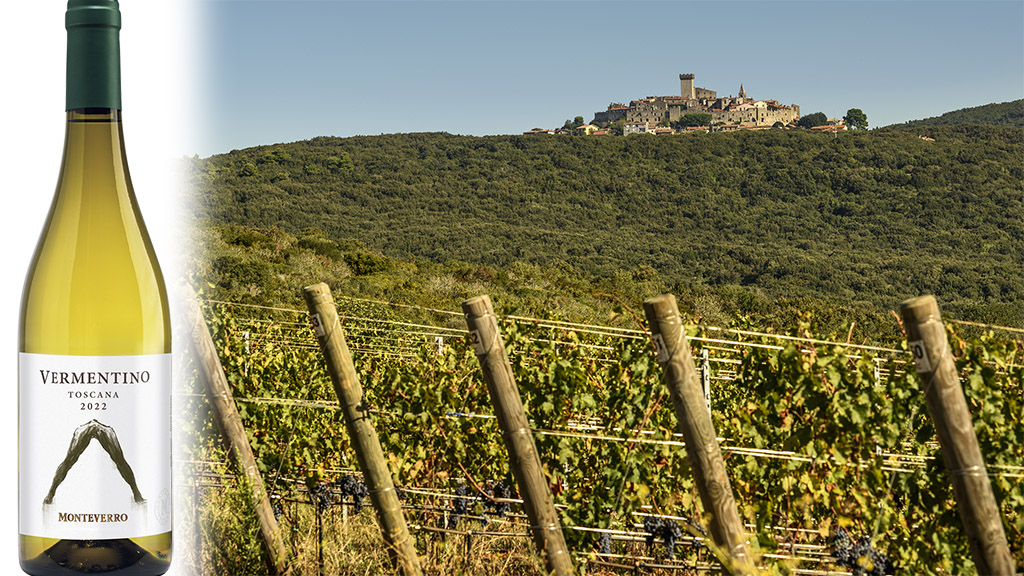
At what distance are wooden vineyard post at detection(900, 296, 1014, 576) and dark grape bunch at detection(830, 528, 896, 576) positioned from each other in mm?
691

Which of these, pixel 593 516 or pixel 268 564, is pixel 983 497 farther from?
pixel 268 564

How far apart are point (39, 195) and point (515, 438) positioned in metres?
1.38

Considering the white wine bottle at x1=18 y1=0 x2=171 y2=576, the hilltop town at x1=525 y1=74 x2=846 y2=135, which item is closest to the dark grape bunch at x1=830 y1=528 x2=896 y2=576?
the white wine bottle at x1=18 y1=0 x2=171 y2=576

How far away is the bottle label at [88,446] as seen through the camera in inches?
45.6

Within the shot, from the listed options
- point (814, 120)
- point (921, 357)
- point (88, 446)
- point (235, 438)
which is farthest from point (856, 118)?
point (88, 446)

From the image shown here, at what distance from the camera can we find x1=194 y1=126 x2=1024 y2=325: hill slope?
3744 cm

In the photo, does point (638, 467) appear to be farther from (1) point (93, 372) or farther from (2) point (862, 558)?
(1) point (93, 372)

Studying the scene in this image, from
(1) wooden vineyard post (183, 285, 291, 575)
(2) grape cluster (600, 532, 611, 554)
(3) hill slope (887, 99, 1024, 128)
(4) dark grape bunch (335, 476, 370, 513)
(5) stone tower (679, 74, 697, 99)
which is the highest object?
(5) stone tower (679, 74, 697, 99)

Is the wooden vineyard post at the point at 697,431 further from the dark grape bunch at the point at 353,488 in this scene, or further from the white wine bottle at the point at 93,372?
the dark grape bunch at the point at 353,488

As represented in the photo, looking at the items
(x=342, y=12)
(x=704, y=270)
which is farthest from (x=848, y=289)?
(x=342, y=12)

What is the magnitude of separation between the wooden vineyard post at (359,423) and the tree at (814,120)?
66.3 metres

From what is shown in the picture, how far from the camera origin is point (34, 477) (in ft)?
3.82

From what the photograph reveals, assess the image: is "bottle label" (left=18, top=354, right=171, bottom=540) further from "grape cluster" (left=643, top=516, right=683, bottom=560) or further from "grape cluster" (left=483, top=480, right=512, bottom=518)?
"grape cluster" (left=483, top=480, right=512, bottom=518)

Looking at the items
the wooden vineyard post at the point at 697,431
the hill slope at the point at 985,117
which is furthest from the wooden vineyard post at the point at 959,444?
the hill slope at the point at 985,117
